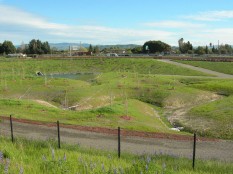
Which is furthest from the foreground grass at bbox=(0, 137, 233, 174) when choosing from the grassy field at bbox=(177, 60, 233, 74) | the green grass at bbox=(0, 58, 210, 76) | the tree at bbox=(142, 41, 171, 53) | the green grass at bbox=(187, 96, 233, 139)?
the tree at bbox=(142, 41, 171, 53)

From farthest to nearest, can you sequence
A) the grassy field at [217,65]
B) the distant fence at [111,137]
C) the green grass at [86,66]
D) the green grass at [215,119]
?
1. the green grass at [86,66]
2. the grassy field at [217,65]
3. the green grass at [215,119]
4. the distant fence at [111,137]

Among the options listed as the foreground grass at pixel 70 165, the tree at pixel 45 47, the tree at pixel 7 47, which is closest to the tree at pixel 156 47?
the tree at pixel 45 47

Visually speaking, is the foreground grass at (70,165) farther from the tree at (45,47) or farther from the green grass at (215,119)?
the tree at (45,47)

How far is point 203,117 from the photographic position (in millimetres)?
31719

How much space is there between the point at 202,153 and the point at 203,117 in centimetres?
1393

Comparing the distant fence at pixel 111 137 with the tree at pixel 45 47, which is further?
the tree at pixel 45 47

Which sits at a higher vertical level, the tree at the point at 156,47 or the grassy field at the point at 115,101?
the tree at the point at 156,47

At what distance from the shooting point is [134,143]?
1939cm

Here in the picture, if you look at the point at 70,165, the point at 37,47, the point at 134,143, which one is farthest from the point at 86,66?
the point at 70,165

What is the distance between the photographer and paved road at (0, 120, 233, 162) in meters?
17.9

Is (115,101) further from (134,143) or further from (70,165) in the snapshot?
(70,165)

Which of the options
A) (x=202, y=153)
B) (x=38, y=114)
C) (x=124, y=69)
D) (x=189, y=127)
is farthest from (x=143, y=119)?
(x=124, y=69)

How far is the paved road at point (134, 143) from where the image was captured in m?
17.9

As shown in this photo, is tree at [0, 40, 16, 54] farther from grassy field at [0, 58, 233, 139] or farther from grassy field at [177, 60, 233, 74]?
grassy field at [0, 58, 233, 139]
